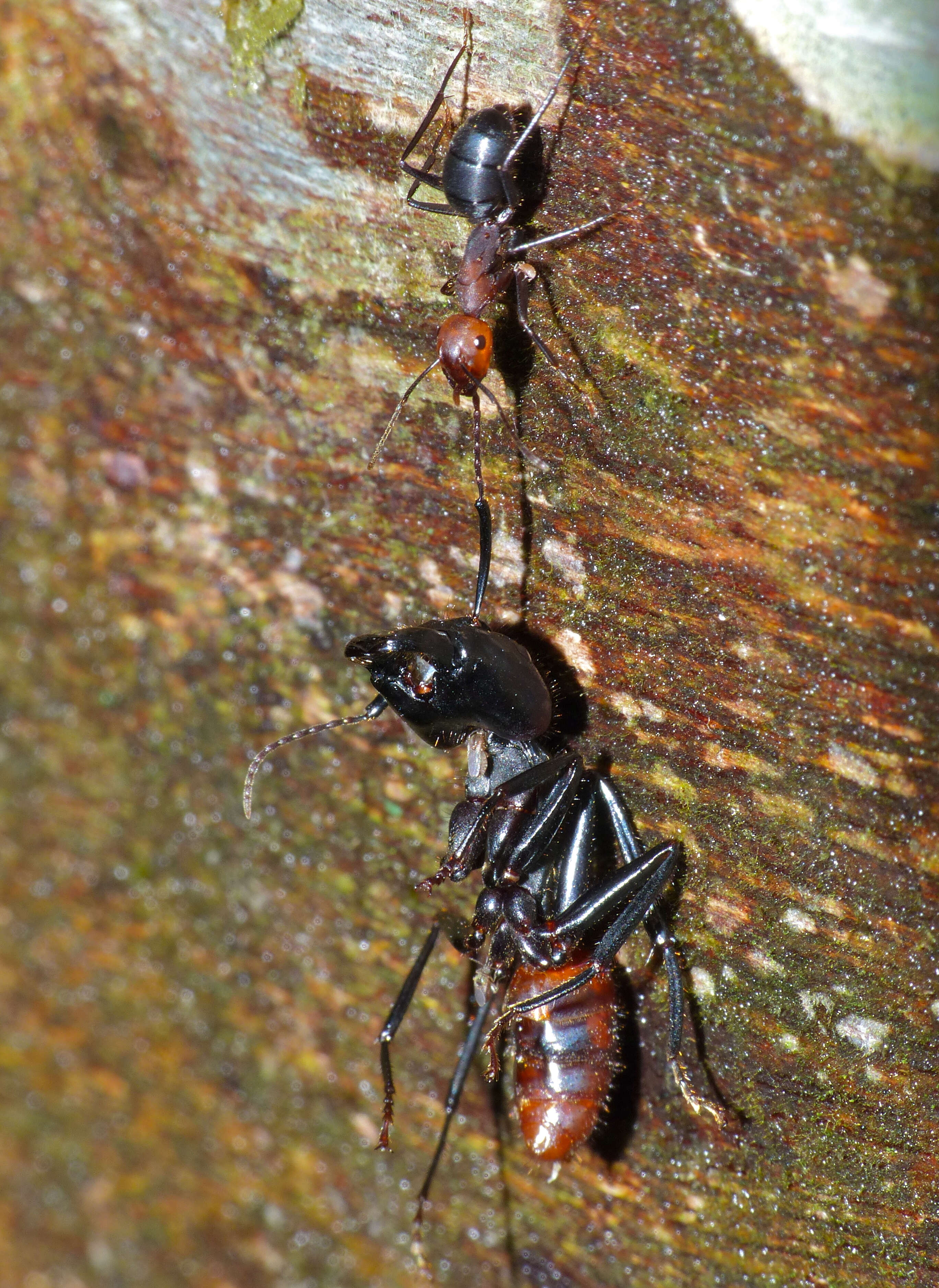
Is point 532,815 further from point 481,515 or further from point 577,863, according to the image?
point 481,515

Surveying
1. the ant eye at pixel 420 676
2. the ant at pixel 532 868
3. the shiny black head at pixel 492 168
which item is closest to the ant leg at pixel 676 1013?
the ant at pixel 532 868

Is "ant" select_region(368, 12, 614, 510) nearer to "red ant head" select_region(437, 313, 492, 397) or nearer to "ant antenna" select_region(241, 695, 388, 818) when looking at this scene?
"red ant head" select_region(437, 313, 492, 397)

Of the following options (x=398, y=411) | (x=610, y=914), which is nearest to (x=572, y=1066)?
(x=610, y=914)

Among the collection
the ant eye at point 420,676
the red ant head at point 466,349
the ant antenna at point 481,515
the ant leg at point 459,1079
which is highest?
the red ant head at point 466,349

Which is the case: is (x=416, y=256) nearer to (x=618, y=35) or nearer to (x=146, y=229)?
(x=618, y=35)

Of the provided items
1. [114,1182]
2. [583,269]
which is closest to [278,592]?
[583,269]

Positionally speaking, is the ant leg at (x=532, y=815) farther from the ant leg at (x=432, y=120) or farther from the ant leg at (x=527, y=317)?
the ant leg at (x=432, y=120)

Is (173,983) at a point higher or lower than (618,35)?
lower
